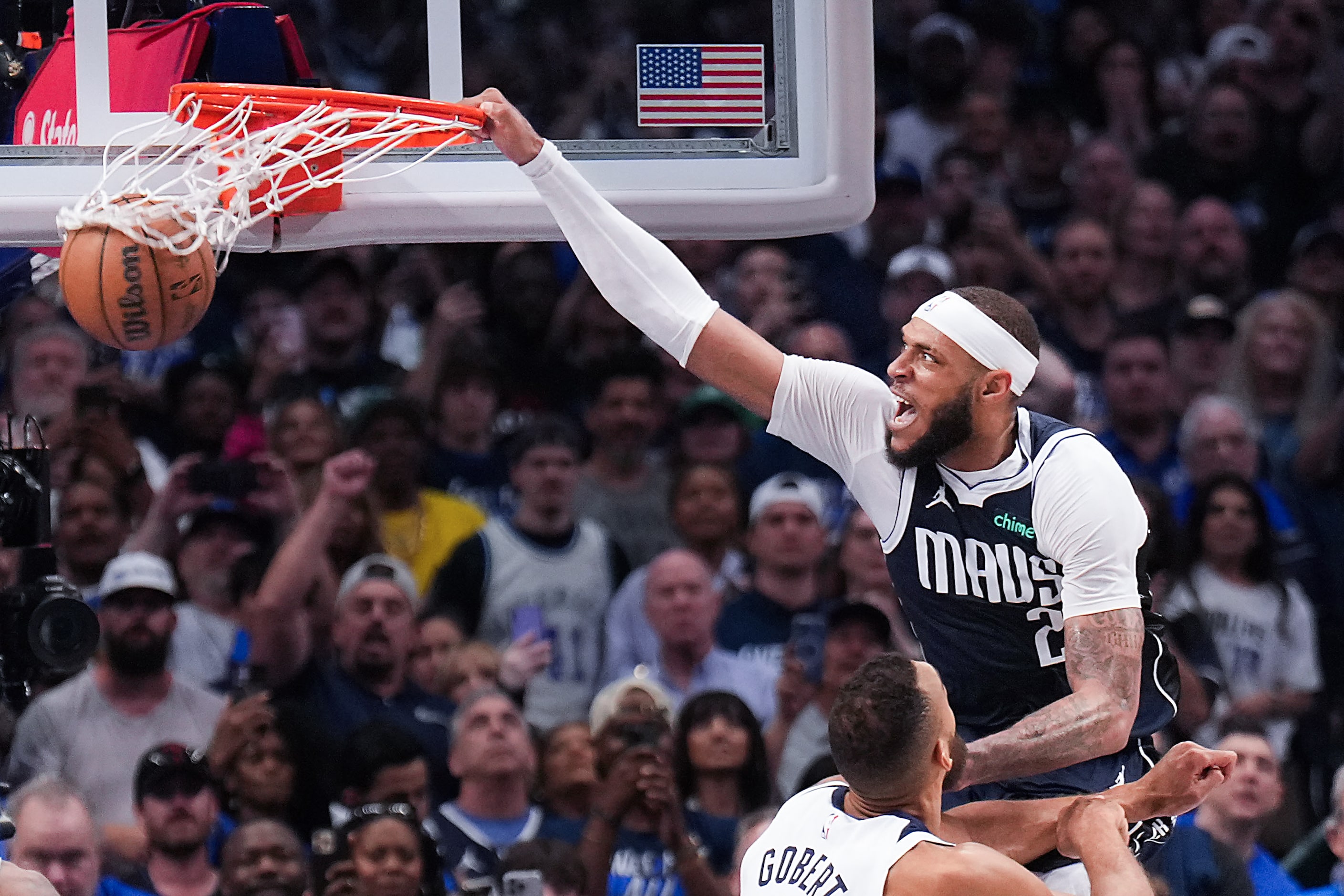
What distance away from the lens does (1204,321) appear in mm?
7473

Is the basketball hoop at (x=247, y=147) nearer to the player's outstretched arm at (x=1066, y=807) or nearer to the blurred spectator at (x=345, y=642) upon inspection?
the player's outstretched arm at (x=1066, y=807)

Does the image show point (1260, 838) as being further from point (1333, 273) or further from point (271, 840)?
point (271, 840)

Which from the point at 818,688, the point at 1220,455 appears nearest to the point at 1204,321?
the point at 1220,455

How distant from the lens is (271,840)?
5.36m

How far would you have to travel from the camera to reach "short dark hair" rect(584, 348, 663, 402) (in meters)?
6.96

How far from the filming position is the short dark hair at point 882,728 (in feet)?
11.1

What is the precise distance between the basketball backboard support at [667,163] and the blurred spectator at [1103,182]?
Answer: 3.81 metres

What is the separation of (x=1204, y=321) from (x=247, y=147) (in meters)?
4.65

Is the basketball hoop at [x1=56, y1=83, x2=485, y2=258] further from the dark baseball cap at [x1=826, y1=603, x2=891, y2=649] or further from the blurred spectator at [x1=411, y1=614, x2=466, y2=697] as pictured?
the dark baseball cap at [x1=826, y1=603, x2=891, y2=649]

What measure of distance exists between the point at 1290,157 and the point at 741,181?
485 cm

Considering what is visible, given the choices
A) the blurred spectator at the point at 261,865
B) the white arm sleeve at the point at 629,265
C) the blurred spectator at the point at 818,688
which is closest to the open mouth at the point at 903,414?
the white arm sleeve at the point at 629,265

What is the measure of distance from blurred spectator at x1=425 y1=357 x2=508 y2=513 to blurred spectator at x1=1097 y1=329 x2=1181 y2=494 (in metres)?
2.42

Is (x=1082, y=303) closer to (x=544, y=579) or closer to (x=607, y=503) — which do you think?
(x=607, y=503)

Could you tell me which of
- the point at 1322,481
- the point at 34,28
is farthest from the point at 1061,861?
the point at 1322,481
